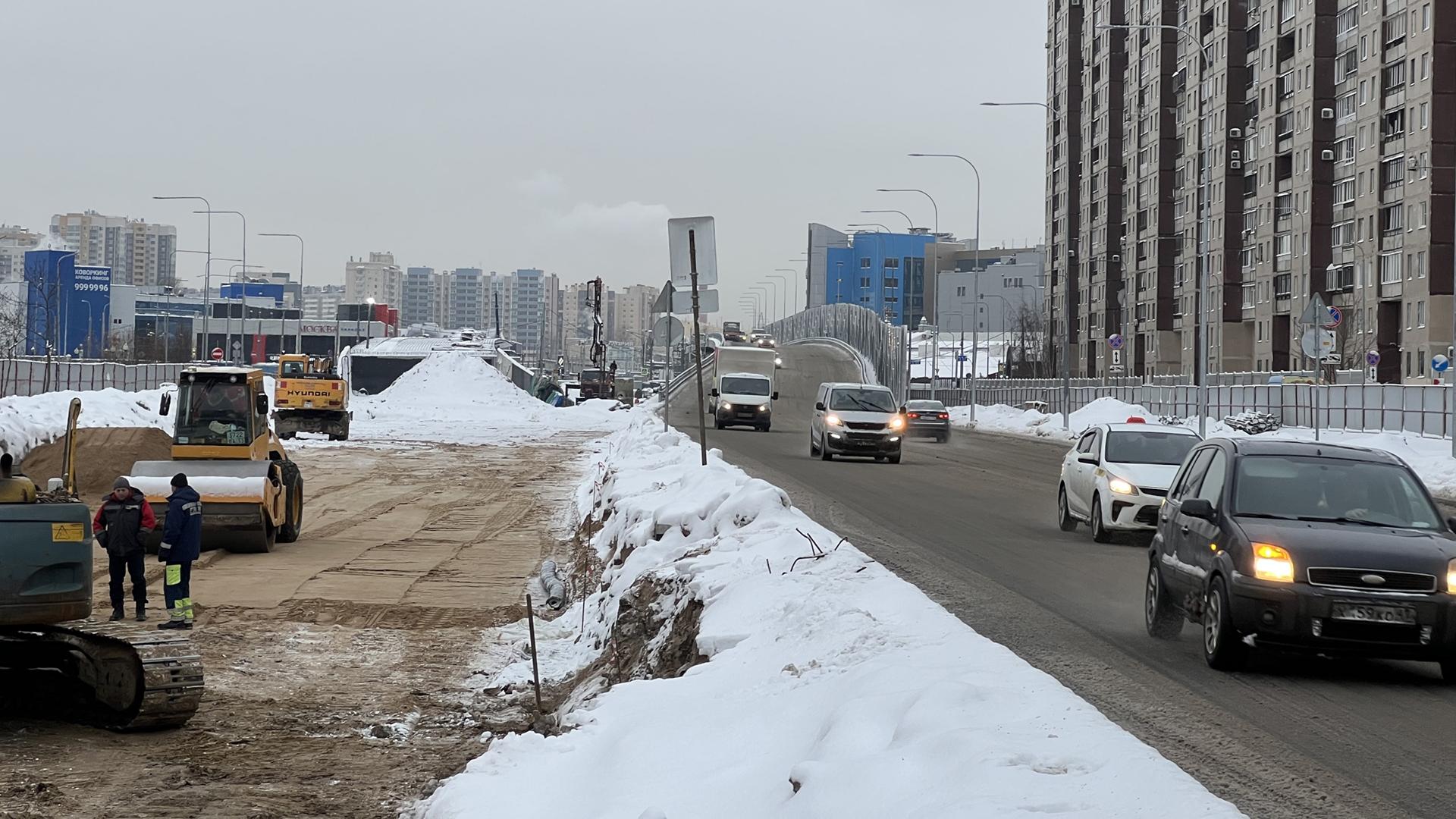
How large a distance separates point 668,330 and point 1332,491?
48.0 feet

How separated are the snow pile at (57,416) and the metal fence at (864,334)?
4989cm

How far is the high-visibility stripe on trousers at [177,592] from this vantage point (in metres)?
15.1

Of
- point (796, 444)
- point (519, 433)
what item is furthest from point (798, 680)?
point (519, 433)

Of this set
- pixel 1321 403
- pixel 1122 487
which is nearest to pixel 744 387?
pixel 1321 403

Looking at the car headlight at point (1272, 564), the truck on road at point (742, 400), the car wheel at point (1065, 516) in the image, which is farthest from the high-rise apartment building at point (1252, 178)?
the car headlight at point (1272, 564)

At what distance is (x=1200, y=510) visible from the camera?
10.7 m

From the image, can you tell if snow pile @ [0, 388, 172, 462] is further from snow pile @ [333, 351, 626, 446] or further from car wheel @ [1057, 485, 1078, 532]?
car wheel @ [1057, 485, 1078, 532]

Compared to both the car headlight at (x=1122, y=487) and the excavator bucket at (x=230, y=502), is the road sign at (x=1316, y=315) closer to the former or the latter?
the car headlight at (x=1122, y=487)

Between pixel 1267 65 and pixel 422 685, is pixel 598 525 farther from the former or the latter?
pixel 1267 65

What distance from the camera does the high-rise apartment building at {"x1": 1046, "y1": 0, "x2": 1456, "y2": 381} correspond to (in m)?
74.5

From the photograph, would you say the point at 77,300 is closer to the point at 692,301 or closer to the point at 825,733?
the point at 692,301

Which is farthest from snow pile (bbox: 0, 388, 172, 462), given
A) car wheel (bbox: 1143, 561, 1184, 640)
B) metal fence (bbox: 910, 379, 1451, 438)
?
metal fence (bbox: 910, 379, 1451, 438)

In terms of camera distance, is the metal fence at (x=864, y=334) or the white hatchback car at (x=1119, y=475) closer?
the white hatchback car at (x=1119, y=475)

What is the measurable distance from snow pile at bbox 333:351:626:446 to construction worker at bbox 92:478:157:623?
1460 inches
